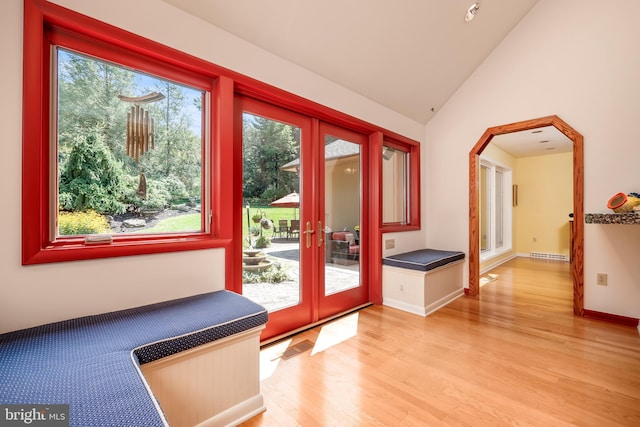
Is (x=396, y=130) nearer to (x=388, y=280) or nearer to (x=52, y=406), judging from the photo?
(x=388, y=280)

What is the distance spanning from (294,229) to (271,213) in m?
0.30

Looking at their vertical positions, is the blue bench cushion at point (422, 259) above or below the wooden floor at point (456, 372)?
above

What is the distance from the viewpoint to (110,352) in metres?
1.17

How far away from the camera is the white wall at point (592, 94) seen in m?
2.87

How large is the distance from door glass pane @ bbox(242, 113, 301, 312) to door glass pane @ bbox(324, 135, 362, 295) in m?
0.43

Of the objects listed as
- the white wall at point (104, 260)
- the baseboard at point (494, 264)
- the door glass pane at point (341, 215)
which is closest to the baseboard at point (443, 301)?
the door glass pane at point (341, 215)

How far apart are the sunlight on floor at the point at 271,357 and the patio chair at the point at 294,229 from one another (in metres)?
→ 0.95

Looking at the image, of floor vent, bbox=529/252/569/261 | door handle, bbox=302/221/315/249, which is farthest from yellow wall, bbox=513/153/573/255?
door handle, bbox=302/221/315/249

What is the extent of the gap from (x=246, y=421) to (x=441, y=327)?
6.78 ft

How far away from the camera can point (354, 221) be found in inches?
135

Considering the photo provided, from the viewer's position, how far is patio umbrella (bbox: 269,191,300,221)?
267 centimetres

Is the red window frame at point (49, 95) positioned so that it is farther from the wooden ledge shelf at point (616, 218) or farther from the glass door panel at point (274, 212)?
the wooden ledge shelf at point (616, 218)

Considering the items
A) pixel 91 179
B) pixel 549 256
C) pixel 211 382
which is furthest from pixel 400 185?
pixel 549 256

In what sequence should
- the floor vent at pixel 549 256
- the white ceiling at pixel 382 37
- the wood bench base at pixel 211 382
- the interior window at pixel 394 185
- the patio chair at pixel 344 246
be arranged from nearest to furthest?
the wood bench base at pixel 211 382 < the white ceiling at pixel 382 37 < the patio chair at pixel 344 246 < the interior window at pixel 394 185 < the floor vent at pixel 549 256
